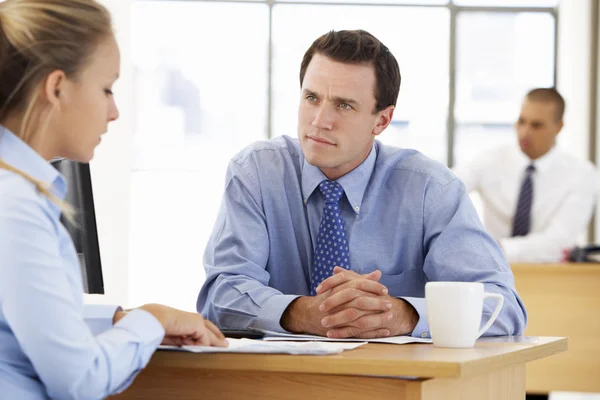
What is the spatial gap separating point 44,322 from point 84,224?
26.7 inches

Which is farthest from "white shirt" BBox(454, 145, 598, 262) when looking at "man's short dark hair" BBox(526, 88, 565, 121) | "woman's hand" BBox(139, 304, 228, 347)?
"woman's hand" BBox(139, 304, 228, 347)

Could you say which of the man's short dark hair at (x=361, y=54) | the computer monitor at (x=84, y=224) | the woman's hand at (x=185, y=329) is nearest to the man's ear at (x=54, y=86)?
the woman's hand at (x=185, y=329)

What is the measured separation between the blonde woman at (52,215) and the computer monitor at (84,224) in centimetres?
39

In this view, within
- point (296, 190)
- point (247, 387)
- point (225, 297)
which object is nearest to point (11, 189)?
point (247, 387)

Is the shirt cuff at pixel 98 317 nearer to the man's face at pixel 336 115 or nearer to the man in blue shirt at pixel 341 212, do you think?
the man in blue shirt at pixel 341 212

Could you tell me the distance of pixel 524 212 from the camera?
16.7 ft

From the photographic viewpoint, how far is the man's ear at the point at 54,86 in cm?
114

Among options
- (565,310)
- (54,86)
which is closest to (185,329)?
(54,86)

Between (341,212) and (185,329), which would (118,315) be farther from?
(341,212)

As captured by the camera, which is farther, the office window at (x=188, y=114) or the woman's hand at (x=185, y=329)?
the office window at (x=188, y=114)

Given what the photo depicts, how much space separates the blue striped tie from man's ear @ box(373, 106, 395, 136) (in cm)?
303

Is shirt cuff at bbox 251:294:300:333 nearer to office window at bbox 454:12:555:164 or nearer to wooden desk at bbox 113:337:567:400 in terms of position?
wooden desk at bbox 113:337:567:400

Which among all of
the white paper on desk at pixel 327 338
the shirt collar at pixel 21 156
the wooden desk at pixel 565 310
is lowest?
the wooden desk at pixel 565 310

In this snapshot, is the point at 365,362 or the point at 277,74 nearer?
the point at 365,362
